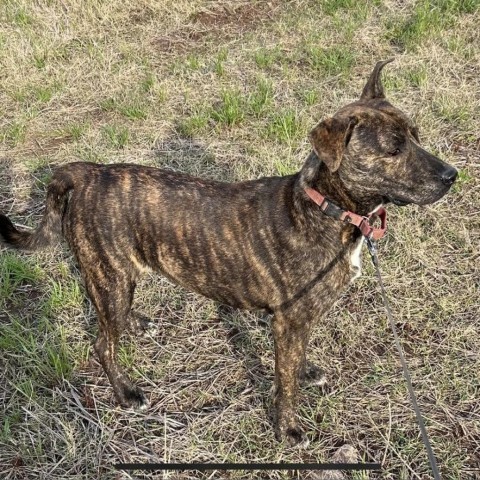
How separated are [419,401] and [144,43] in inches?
219

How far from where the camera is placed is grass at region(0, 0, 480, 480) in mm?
3328

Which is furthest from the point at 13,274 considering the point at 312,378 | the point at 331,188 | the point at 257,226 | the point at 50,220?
the point at 331,188

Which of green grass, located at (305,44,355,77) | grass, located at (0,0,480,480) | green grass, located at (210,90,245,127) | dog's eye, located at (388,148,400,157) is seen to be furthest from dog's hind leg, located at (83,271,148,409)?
green grass, located at (305,44,355,77)

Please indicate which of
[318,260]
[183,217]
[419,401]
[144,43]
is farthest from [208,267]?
[144,43]

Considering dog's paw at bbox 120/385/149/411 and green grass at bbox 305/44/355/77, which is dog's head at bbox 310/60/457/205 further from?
green grass at bbox 305/44/355/77

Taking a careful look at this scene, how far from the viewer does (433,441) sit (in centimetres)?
321

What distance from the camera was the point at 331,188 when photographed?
9.21 feet

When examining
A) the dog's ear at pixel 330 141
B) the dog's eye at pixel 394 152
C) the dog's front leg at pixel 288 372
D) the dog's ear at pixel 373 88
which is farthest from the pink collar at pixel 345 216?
the dog's ear at pixel 373 88

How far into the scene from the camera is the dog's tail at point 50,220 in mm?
3074

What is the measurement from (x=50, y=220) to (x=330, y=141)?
169 cm

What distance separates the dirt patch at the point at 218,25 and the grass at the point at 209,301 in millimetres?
45

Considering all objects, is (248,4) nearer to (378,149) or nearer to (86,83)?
(86,83)

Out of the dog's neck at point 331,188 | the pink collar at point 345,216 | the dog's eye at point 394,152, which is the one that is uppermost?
the dog's eye at point 394,152

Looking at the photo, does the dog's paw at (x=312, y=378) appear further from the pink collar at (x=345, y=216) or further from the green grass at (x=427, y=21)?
the green grass at (x=427, y=21)
